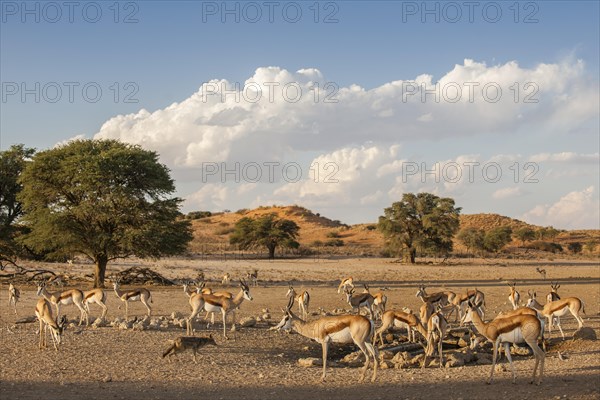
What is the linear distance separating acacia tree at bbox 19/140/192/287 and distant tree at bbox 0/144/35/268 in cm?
371

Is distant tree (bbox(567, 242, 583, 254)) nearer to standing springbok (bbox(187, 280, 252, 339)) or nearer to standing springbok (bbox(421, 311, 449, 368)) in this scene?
standing springbok (bbox(187, 280, 252, 339))

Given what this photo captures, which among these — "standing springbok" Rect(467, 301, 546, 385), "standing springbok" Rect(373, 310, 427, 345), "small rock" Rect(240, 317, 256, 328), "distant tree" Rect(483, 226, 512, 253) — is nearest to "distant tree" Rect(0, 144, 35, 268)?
"small rock" Rect(240, 317, 256, 328)

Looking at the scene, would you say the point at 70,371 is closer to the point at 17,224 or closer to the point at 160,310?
the point at 160,310

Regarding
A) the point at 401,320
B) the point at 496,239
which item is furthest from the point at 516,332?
the point at 496,239

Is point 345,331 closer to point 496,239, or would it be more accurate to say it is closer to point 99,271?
point 99,271

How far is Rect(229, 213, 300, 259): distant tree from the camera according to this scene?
6425 cm

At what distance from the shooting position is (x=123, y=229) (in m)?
31.4

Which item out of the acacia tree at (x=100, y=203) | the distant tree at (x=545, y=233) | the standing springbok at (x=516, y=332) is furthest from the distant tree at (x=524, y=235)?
the standing springbok at (x=516, y=332)

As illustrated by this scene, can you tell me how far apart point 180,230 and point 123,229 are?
9.18 ft

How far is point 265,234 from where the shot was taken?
65.1 m

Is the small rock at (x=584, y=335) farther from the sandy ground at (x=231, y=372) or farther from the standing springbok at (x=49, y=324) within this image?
the standing springbok at (x=49, y=324)

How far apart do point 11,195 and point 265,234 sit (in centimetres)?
3149

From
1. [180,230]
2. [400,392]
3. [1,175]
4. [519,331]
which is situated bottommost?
[400,392]

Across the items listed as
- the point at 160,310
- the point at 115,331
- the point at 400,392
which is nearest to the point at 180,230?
the point at 160,310
